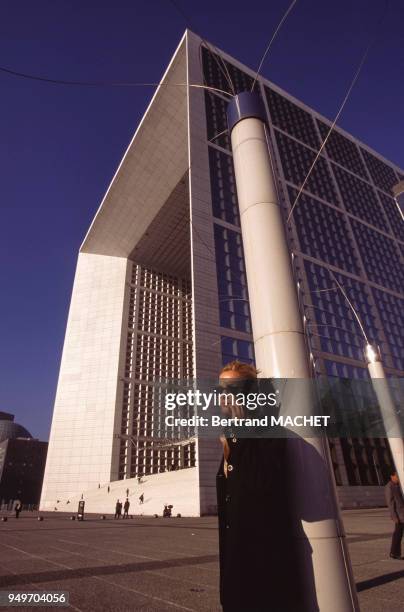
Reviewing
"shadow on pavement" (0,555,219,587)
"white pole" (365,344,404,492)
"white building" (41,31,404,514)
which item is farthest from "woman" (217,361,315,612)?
"white building" (41,31,404,514)

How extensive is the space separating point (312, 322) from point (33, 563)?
32.2 m

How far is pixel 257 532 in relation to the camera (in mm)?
1703

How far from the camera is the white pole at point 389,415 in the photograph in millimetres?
10469

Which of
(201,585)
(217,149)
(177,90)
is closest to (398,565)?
(201,585)

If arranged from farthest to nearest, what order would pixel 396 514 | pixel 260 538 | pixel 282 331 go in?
pixel 396 514
pixel 282 331
pixel 260 538

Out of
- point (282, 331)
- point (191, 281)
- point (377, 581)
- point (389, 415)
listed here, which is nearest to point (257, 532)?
point (282, 331)

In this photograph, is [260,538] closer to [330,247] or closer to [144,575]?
[144,575]

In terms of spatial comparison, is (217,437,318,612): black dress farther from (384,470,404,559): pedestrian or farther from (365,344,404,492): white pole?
(365,344,404,492): white pole

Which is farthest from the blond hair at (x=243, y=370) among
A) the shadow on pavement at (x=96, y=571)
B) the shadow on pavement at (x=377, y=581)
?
the shadow on pavement at (x=96, y=571)

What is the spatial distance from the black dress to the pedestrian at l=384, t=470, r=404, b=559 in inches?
211

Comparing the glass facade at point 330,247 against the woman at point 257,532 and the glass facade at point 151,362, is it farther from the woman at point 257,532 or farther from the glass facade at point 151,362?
the woman at point 257,532

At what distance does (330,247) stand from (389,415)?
3634 cm

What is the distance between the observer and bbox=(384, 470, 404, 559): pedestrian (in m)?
5.74

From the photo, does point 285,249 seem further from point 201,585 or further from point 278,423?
point 201,585
